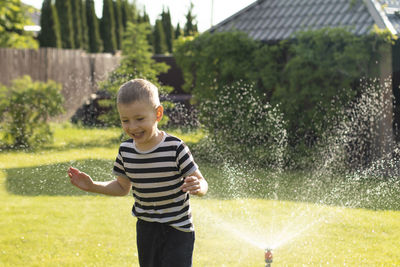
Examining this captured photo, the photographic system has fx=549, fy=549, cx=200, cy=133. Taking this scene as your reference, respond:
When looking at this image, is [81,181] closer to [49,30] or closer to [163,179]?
[163,179]

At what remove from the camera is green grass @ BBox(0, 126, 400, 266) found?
458 centimetres

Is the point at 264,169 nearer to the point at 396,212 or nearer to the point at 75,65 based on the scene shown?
the point at 396,212

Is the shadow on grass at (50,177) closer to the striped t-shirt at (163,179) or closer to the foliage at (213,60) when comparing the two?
the foliage at (213,60)

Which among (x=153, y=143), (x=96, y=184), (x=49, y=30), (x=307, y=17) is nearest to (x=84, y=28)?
(x=49, y=30)

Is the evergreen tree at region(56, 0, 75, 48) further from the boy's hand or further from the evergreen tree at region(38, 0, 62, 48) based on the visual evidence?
the boy's hand

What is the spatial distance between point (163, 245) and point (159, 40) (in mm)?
28245

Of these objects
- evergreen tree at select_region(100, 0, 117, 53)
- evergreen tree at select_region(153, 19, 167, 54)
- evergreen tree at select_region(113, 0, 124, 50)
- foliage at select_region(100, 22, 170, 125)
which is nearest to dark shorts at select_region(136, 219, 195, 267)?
foliage at select_region(100, 22, 170, 125)

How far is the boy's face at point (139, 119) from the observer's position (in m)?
2.65

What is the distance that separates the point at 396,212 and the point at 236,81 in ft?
15.1

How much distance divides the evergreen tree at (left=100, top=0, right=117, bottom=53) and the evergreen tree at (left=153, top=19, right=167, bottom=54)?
265cm

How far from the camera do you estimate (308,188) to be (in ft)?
24.3

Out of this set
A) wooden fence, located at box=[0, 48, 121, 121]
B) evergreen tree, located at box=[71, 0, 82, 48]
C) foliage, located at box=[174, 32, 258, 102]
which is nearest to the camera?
foliage, located at box=[174, 32, 258, 102]

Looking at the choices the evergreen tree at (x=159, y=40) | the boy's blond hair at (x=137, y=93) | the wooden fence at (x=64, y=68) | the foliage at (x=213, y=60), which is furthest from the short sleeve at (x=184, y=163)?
the evergreen tree at (x=159, y=40)

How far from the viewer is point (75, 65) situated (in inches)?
657
